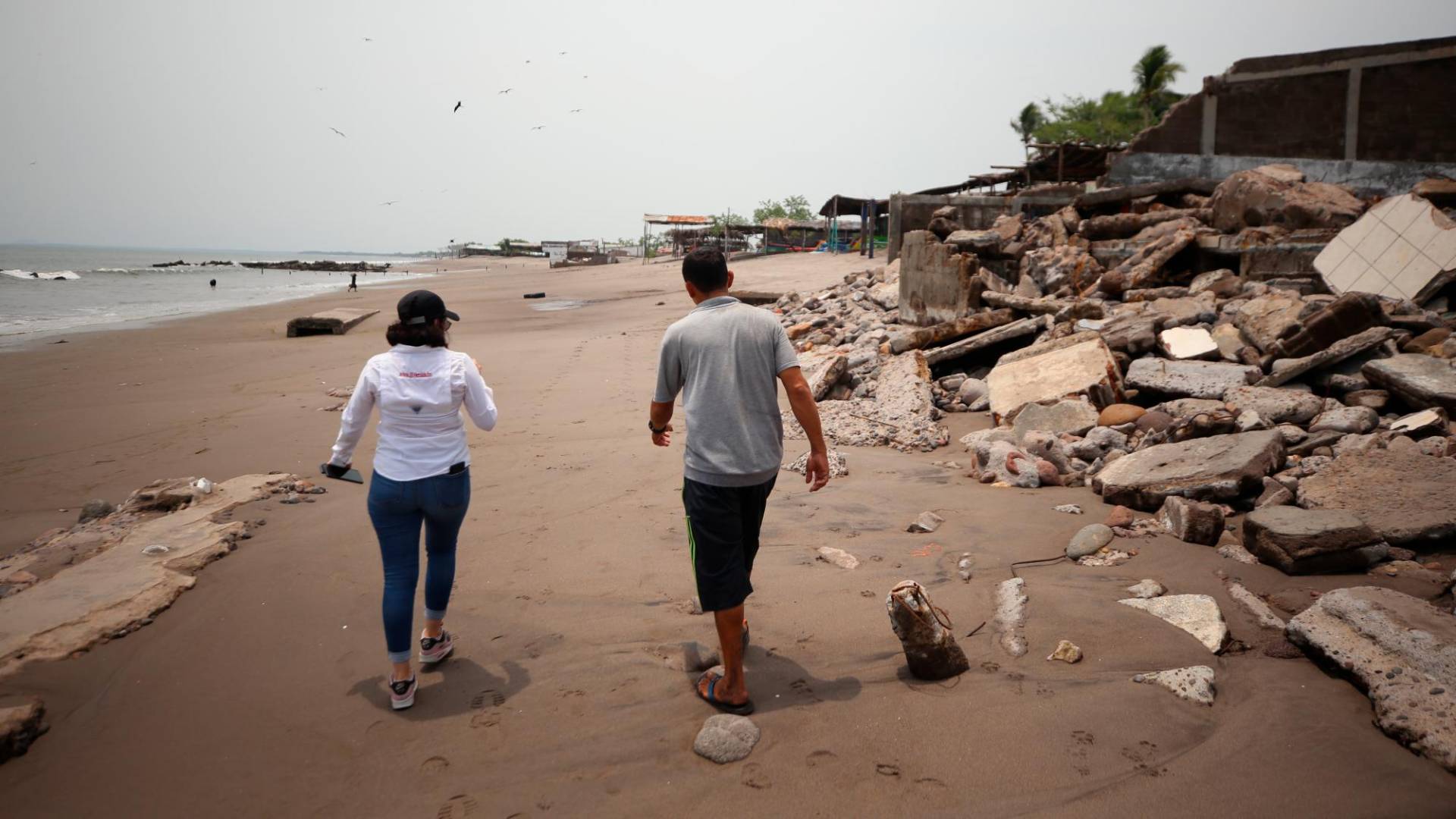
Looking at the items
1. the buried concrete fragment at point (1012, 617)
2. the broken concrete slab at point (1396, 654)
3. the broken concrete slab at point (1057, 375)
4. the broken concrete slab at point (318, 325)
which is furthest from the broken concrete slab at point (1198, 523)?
the broken concrete slab at point (318, 325)

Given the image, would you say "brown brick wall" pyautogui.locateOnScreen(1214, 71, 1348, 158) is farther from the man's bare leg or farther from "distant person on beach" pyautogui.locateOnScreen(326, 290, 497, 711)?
"distant person on beach" pyautogui.locateOnScreen(326, 290, 497, 711)

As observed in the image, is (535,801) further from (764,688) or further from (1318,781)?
(1318,781)

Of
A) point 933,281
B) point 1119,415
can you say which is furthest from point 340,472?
point 933,281

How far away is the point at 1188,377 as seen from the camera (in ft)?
20.3

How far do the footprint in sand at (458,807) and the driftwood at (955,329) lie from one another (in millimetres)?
7305

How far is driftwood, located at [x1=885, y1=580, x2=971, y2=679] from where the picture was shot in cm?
279

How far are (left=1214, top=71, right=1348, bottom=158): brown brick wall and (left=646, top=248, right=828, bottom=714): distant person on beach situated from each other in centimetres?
1721

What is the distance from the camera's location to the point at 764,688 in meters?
2.92

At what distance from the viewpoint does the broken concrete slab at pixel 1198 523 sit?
3.90 m

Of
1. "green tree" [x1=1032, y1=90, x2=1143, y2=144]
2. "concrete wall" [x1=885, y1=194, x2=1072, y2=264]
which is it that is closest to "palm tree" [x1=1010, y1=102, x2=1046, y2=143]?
"green tree" [x1=1032, y1=90, x2=1143, y2=144]

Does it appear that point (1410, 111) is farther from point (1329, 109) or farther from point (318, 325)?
point (318, 325)

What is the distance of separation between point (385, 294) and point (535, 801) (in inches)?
1167

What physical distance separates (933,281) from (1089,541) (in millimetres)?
6527

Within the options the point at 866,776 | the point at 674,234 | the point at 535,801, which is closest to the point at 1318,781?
the point at 866,776
